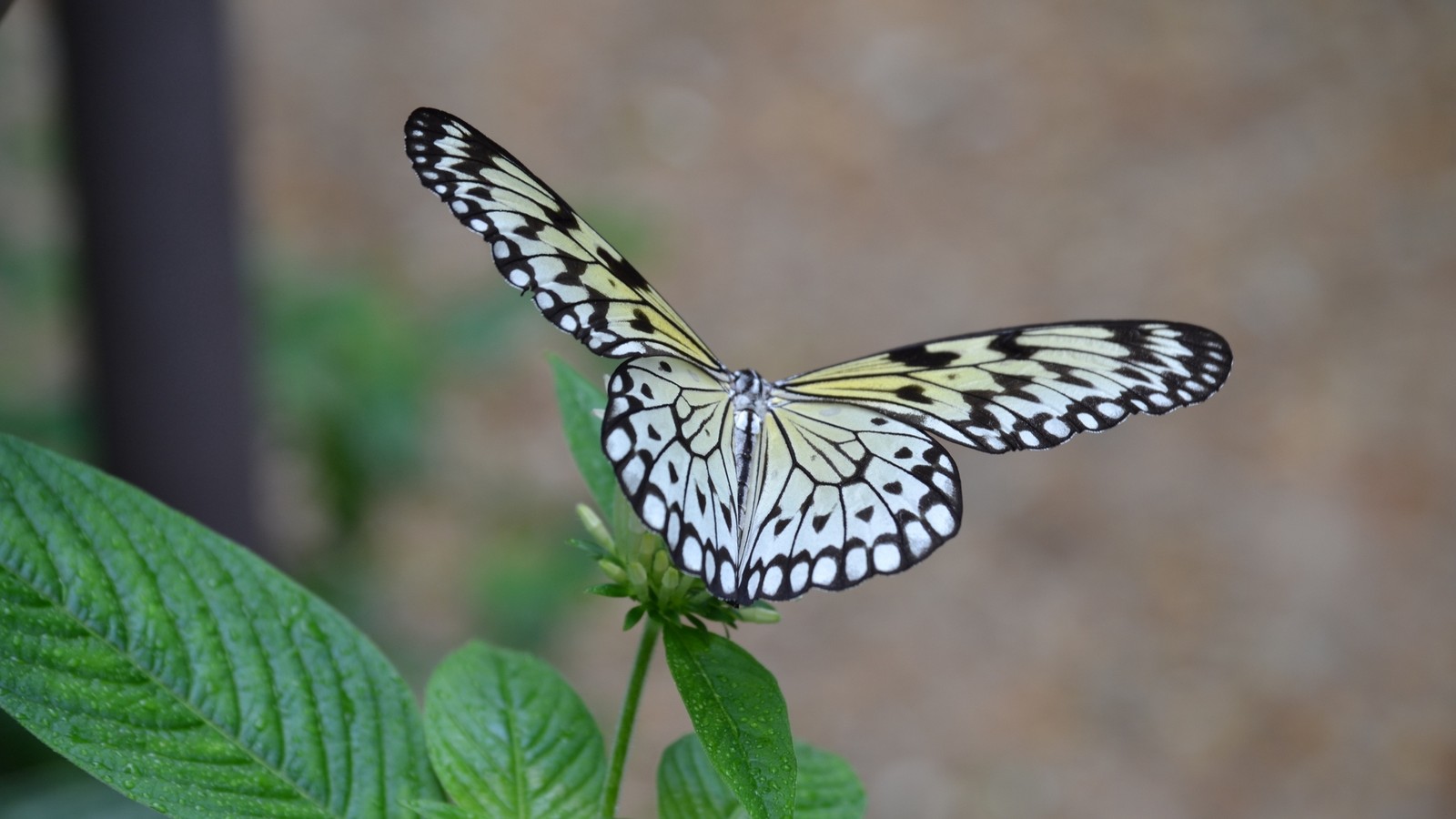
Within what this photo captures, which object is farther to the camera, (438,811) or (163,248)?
(163,248)

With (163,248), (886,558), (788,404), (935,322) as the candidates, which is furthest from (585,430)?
(935,322)

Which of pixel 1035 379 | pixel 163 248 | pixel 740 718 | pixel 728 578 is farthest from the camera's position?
pixel 163 248

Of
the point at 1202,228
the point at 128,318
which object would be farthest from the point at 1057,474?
the point at 128,318

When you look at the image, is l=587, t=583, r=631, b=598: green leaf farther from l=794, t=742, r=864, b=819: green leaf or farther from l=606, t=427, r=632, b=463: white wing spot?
l=794, t=742, r=864, b=819: green leaf

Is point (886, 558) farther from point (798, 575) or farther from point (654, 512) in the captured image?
point (654, 512)

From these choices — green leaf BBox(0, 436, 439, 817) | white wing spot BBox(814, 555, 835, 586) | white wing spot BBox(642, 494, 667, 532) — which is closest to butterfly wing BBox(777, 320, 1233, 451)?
white wing spot BBox(814, 555, 835, 586)

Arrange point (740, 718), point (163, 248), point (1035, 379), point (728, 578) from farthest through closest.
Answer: point (163, 248) → point (1035, 379) → point (728, 578) → point (740, 718)
